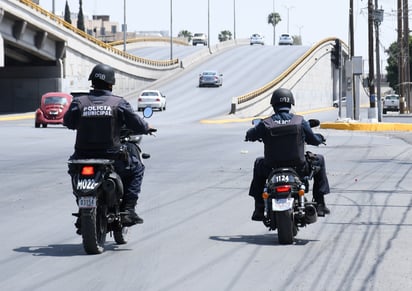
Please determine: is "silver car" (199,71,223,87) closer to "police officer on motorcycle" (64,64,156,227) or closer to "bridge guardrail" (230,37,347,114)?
"bridge guardrail" (230,37,347,114)

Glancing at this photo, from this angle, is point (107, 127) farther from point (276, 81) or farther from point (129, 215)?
point (276, 81)

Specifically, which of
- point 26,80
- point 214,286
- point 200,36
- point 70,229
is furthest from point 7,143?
point 200,36

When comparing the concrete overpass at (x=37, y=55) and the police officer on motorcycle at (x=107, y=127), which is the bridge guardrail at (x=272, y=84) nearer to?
the concrete overpass at (x=37, y=55)

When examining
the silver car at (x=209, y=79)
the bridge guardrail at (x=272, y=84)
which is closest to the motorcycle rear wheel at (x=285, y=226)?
the bridge guardrail at (x=272, y=84)

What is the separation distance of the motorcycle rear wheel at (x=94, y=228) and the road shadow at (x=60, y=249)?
0.21 metres

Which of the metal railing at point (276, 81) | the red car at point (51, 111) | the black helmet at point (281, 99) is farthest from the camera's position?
the metal railing at point (276, 81)

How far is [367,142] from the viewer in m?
34.8

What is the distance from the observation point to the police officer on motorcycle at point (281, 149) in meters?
11.0

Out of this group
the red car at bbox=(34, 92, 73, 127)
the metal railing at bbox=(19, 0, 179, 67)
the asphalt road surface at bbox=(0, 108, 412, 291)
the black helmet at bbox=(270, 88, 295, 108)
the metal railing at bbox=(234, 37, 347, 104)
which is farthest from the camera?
the metal railing at bbox=(234, 37, 347, 104)

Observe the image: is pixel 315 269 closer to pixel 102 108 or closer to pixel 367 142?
pixel 102 108

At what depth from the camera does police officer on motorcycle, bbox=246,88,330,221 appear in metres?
11.0

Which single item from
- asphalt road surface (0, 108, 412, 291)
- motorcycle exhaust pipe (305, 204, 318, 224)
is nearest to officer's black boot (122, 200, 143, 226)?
asphalt road surface (0, 108, 412, 291)

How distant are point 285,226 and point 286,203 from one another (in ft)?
0.82

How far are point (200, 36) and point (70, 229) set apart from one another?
5159 inches
